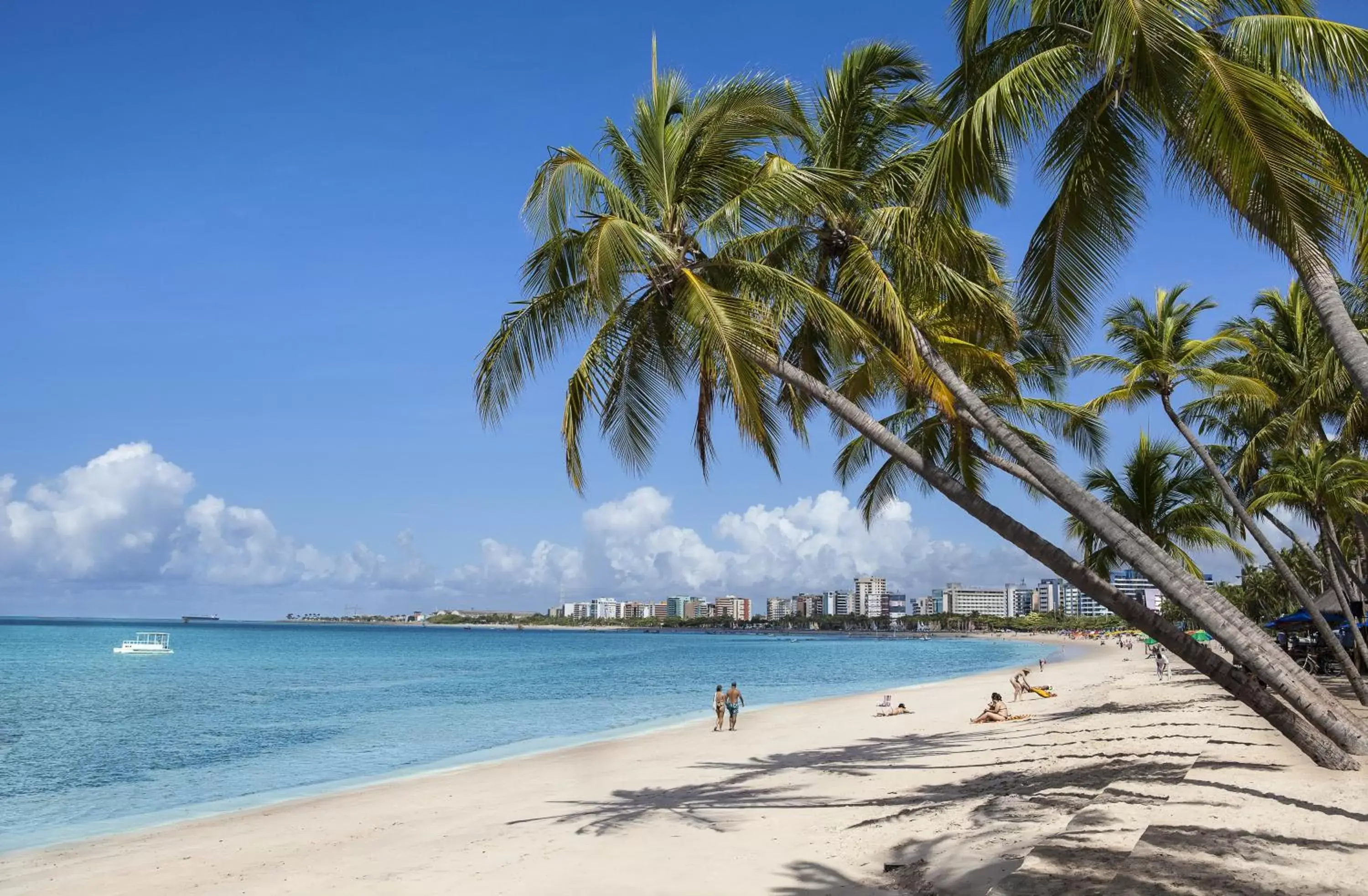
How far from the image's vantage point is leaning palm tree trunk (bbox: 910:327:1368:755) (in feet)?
20.4

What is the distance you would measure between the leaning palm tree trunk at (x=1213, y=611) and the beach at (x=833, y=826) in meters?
0.45

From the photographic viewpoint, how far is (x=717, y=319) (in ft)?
24.4

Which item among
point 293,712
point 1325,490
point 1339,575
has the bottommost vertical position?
point 293,712

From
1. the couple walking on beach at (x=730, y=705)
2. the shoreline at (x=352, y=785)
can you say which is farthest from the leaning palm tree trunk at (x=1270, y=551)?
the shoreline at (x=352, y=785)

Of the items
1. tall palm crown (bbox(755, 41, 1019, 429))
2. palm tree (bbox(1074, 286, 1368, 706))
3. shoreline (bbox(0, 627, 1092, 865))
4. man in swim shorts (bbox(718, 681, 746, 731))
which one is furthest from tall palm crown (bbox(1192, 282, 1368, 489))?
shoreline (bbox(0, 627, 1092, 865))

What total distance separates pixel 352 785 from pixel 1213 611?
1462cm

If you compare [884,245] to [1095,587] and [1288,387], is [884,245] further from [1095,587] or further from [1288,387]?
[1288,387]

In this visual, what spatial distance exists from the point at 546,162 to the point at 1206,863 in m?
7.29

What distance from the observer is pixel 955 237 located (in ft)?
26.3

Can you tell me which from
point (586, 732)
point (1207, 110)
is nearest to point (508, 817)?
point (1207, 110)

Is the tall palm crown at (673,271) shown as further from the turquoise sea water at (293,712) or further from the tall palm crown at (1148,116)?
the turquoise sea water at (293,712)

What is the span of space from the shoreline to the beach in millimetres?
294

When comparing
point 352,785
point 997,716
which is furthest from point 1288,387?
point 352,785

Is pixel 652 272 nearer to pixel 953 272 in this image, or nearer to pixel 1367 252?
pixel 953 272
